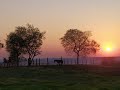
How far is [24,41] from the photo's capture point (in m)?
116

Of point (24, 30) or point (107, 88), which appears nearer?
point (107, 88)

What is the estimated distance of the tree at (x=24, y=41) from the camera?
116 m

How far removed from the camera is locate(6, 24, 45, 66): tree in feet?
381

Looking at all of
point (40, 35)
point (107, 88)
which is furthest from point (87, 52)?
point (107, 88)

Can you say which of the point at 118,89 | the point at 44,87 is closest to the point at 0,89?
the point at 44,87

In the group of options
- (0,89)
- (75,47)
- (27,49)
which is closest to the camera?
(0,89)

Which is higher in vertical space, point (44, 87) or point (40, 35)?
point (40, 35)

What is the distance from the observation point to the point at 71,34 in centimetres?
13050

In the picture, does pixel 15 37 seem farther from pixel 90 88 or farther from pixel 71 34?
pixel 90 88

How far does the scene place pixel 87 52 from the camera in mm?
132000

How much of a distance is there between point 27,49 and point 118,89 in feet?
237

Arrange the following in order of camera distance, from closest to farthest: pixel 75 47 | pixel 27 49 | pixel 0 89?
pixel 0 89 → pixel 27 49 → pixel 75 47

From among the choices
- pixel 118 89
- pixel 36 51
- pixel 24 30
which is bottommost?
pixel 118 89

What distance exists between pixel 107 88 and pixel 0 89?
551 inches
